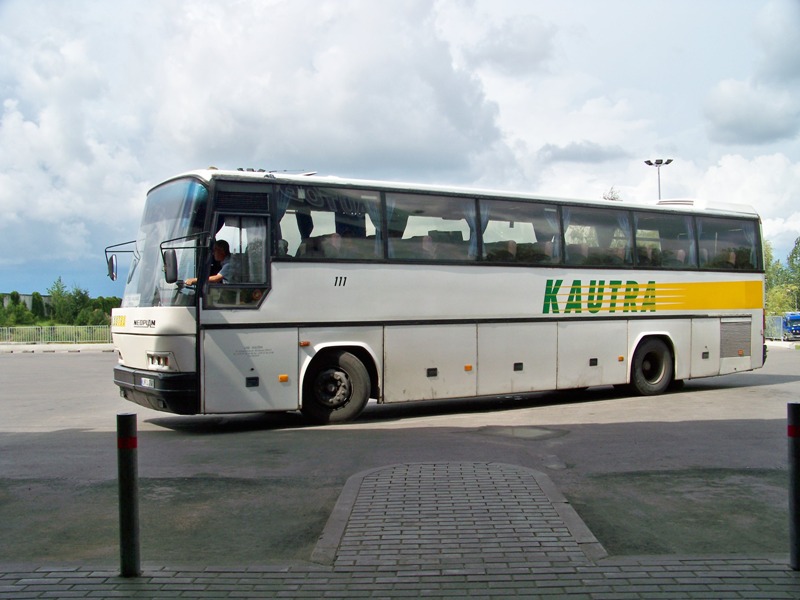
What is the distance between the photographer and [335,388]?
12.2 meters

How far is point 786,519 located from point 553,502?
177cm

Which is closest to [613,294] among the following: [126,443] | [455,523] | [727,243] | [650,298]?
[650,298]

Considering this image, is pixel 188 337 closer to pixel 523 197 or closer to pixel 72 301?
pixel 523 197

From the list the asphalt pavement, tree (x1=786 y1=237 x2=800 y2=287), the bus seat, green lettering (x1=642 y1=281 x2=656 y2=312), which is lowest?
the asphalt pavement

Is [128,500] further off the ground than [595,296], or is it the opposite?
[595,296]

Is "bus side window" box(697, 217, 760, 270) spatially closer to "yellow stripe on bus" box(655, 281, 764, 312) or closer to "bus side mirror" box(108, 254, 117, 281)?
"yellow stripe on bus" box(655, 281, 764, 312)

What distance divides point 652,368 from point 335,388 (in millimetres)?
Result: 7170

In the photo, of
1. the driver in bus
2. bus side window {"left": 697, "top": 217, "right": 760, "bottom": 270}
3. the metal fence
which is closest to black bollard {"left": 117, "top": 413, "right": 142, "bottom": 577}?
the driver in bus

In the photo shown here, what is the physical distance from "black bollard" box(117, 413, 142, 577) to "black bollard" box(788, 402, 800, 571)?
398 centimetres

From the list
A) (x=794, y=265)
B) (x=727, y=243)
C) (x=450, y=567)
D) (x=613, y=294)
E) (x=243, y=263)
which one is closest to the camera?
(x=450, y=567)

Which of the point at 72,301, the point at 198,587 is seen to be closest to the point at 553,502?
the point at 198,587

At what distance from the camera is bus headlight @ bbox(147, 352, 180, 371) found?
10.9 meters

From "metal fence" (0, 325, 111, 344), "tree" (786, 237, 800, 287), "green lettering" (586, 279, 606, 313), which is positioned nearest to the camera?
"green lettering" (586, 279, 606, 313)

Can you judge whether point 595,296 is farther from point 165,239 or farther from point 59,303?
point 59,303
